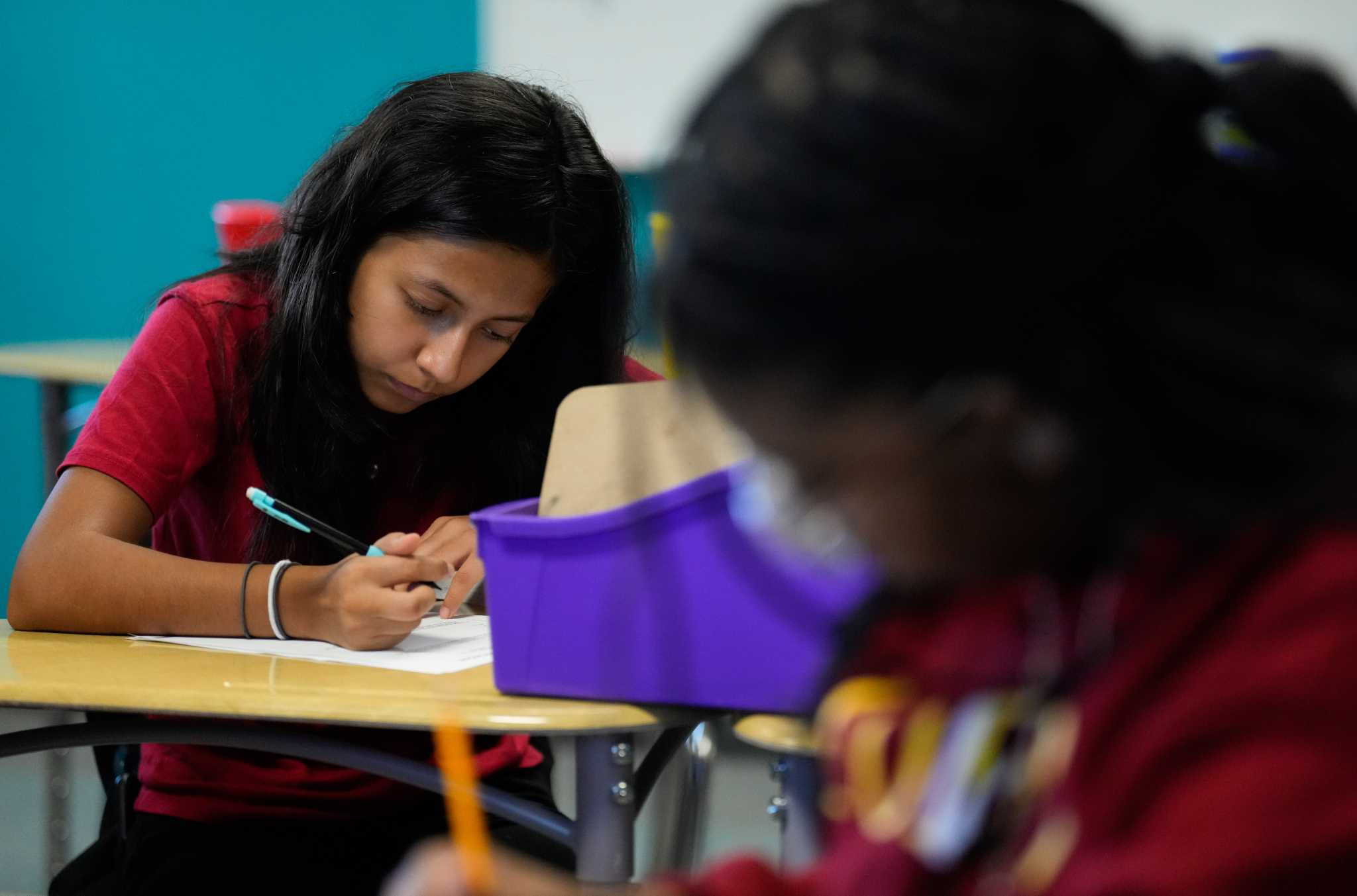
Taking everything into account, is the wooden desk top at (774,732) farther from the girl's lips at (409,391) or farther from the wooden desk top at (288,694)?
the girl's lips at (409,391)

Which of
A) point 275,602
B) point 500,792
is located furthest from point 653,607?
point 275,602

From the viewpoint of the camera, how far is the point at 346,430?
1.34 m

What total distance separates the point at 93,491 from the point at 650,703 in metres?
0.55

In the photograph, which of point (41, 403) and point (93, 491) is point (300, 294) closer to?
point (93, 491)

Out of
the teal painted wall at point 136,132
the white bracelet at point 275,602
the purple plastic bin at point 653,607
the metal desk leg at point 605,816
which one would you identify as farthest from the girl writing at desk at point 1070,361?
the teal painted wall at point 136,132

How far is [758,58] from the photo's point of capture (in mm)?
454

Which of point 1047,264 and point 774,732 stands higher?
point 1047,264

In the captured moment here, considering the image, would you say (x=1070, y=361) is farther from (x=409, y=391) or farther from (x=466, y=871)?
(x=409, y=391)

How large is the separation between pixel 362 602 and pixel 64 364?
1590mm

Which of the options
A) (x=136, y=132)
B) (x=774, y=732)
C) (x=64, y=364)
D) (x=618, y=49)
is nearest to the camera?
(x=774, y=732)

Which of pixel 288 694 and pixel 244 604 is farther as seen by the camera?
pixel 244 604

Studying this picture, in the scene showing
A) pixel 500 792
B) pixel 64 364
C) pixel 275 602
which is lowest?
pixel 64 364

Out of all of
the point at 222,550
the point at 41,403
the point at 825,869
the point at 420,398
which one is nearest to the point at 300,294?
the point at 420,398

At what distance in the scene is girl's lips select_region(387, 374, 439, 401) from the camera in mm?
1350
